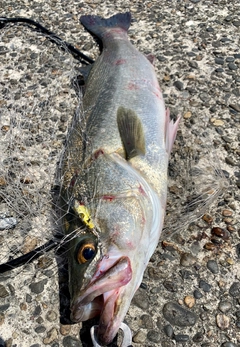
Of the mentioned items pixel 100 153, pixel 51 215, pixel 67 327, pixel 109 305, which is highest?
pixel 100 153

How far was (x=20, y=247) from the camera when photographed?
9.61 feet

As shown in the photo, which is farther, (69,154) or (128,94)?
(128,94)

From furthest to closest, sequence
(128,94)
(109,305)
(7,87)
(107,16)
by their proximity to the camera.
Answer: (107,16), (7,87), (128,94), (109,305)

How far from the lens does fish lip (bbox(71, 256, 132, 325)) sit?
2.05 meters

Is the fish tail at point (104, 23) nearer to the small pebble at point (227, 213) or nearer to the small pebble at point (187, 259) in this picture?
the small pebble at point (227, 213)

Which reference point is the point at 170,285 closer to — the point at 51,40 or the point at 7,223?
the point at 7,223

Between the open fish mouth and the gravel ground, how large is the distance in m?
0.42

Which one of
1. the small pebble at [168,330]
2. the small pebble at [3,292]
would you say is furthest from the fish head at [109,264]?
the small pebble at [3,292]

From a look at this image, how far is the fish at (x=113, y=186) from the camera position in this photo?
2.12 meters

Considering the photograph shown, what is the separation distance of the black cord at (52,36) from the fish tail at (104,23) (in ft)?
1.11

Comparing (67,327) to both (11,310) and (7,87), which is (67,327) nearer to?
(11,310)

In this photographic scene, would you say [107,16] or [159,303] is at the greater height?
[107,16]

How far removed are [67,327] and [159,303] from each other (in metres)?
0.61

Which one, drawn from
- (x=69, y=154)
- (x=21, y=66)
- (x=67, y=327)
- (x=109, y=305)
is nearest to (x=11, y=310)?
(x=67, y=327)
